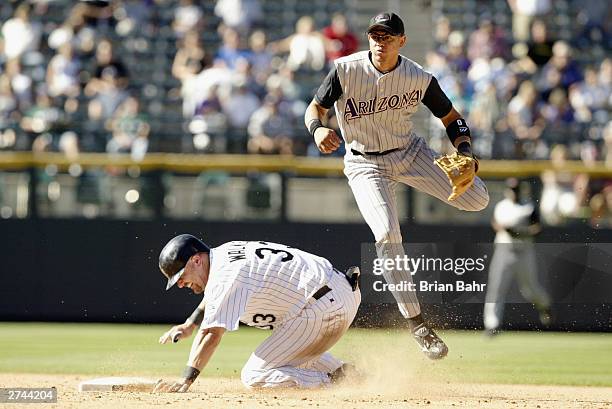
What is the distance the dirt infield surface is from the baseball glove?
4.49 ft

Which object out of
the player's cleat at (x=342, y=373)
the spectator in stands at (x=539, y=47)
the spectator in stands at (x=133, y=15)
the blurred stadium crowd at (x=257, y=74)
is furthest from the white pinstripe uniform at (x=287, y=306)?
the spectator in stands at (x=133, y=15)

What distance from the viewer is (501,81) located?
14.5 m

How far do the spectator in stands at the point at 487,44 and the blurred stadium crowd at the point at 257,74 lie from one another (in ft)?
0.07

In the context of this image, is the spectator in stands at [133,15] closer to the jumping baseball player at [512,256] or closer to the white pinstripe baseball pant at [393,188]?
the jumping baseball player at [512,256]

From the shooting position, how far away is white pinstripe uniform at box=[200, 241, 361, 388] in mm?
7301

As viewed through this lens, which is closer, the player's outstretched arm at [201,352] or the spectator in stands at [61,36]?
the player's outstretched arm at [201,352]

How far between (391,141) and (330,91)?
54 centimetres

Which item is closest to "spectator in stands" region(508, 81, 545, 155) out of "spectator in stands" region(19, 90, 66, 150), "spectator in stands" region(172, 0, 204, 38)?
"spectator in stands" region(172, 0, 204, 38)

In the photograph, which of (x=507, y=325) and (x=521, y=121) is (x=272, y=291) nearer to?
(x=507, y=325)

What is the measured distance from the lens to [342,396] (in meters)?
7.47

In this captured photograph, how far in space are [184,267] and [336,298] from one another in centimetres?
105

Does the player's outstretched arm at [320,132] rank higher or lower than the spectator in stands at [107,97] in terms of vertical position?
higher

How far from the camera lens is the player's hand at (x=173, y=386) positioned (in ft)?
23.2

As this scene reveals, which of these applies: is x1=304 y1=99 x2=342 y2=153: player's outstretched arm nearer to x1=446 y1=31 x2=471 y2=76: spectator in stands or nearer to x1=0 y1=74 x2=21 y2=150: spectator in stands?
x1=0 y1=74 x2=21 y2=150: spectator in stands
